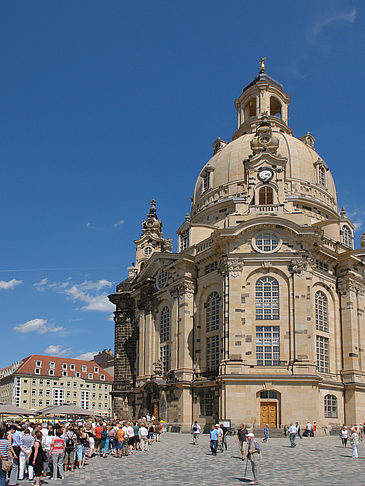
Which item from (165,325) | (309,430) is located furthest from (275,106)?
(309,430)

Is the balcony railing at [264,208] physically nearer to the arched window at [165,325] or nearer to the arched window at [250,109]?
the arched window at [165,325]

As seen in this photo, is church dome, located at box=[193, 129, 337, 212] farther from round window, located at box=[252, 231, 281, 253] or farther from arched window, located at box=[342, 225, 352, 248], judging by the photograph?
round window, located at box=[252, 231, 281, 253]

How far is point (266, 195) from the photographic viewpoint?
54688mm

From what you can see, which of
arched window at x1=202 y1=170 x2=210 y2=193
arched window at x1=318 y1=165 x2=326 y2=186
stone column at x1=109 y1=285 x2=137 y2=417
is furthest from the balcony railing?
stone column at x1=109 y1=285 x2=137 y2=417

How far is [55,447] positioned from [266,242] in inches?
1307

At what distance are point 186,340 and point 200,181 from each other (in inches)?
1018

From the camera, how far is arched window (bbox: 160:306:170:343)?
59500 millimetres

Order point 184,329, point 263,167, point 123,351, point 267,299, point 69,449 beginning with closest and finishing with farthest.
A: 1. point 69,449
2. point 267,299
3. point 184,329
4. point 263,167
5. point 123,351

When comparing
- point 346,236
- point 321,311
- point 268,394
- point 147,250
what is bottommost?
point 268,394

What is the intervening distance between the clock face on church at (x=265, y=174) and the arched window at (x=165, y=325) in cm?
1742

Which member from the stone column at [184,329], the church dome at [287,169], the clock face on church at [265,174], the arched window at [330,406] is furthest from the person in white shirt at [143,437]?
the church dome at [287,169]

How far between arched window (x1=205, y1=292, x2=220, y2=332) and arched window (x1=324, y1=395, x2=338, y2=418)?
11874 millimetres

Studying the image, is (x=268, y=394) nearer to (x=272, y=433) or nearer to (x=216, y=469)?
(x=272, y=433)

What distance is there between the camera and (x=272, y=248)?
50.4 meters
